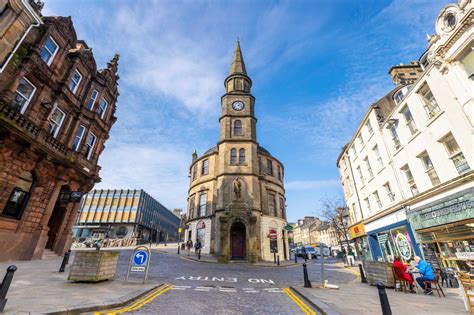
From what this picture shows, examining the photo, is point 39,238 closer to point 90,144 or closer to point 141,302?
point 90,144

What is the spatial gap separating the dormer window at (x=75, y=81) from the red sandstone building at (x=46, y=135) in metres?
0.07

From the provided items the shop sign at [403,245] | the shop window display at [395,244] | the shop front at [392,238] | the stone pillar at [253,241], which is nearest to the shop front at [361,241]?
the shop front at [392,238]

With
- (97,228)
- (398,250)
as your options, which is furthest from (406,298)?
(97,228)

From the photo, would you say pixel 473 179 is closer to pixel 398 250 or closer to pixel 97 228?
pixel 398 250

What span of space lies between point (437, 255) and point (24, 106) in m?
24.5

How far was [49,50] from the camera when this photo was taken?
47.9ft

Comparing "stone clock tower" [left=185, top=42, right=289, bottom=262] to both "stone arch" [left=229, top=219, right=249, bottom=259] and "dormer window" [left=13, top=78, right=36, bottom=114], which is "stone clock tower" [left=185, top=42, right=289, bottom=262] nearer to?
"stone arch" [left=229, top=219, right=249, bottom=259]

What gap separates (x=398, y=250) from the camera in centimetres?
1457

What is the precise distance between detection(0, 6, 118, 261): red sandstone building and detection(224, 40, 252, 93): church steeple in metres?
17.7

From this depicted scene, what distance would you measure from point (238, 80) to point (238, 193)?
1799cm

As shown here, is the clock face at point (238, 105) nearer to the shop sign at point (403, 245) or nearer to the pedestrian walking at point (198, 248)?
the pedestrian walking at point (198, 248)

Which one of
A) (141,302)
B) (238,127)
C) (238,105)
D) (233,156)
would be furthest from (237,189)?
(141,302)

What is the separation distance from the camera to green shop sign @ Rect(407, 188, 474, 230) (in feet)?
30.0


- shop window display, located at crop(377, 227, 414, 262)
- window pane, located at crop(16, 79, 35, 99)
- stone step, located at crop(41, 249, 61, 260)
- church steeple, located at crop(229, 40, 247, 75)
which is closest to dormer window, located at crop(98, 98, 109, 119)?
window pane, located at crop(16, 79, 35, 99)
